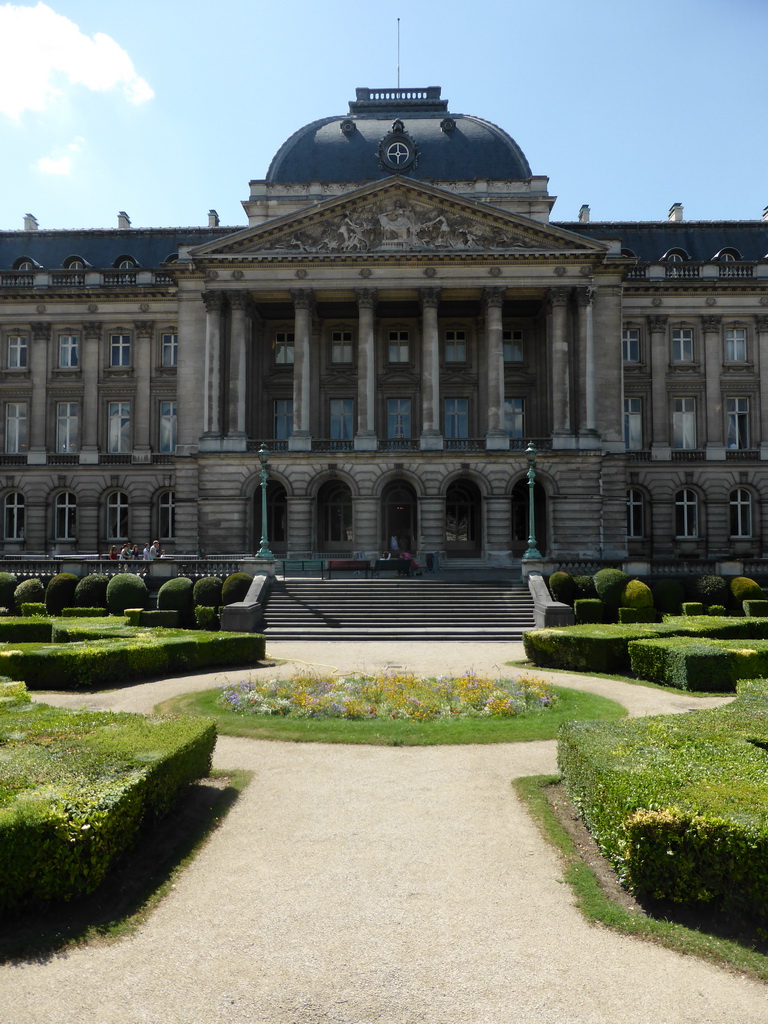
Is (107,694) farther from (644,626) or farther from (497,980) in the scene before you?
(644,626)

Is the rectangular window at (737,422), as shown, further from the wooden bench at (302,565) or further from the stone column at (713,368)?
the wooden bench at (302,565)

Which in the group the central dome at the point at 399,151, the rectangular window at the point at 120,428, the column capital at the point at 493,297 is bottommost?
the rectangular window at the point at 120,428

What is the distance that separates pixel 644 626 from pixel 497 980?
18.1 m

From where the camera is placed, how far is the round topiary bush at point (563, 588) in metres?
33.5

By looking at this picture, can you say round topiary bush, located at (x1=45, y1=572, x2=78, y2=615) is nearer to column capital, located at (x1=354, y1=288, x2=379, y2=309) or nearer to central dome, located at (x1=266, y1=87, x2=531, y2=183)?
Answer: column capital, located at (x1=354, y1=288, x2=379, y2=309)

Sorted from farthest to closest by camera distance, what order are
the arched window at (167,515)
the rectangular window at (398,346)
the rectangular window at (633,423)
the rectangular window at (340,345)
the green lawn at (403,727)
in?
the rectangular window at (633,423), the arched window at (167,515), the rectangular window at (340,345), the rectangular window at (398,346), the green lawn at (403,727)

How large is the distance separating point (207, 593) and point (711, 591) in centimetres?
2164

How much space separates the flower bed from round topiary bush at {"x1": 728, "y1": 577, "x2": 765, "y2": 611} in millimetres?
20122

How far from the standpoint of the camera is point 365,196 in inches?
1804

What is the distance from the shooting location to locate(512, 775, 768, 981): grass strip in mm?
6180

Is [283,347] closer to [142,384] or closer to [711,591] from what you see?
[142,384]

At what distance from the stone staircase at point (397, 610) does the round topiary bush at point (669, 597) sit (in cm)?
573

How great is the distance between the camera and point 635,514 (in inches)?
2083

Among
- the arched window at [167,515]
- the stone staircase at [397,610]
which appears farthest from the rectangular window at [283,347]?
the stone staircase at [397,610]
